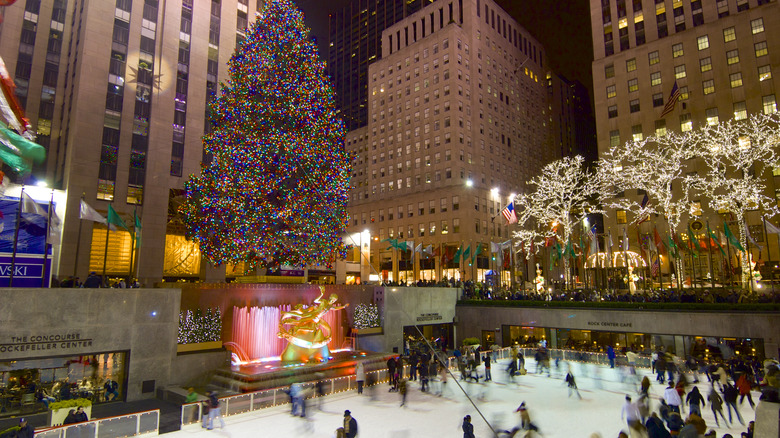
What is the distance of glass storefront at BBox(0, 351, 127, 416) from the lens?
17.1 metres

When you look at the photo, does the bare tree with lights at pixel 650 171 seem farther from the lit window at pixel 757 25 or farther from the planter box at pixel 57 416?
the planter box at pixel 57 416

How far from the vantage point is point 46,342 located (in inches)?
693

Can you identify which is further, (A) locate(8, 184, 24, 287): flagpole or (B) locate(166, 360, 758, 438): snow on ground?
(A) locate(8, 184, 24, 287): flagpole

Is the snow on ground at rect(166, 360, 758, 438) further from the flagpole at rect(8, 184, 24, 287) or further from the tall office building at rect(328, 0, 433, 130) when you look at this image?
the tall office building at rect(328, 0, 433, 130)

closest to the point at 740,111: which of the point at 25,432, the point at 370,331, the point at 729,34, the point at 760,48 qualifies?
the point at 760,48

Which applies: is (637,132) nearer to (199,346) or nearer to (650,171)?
(650,171)

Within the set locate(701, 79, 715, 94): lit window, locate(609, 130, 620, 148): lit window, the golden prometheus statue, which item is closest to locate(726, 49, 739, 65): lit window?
locate(701, 79, 715, 94): lit window

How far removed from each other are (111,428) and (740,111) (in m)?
62.8

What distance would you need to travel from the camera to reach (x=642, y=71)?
58594 millimetres

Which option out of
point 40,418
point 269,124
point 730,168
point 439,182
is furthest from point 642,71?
point 40,418

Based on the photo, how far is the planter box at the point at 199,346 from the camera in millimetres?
21734

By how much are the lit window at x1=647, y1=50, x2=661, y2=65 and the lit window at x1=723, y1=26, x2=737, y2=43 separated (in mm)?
6792

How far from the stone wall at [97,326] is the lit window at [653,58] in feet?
200

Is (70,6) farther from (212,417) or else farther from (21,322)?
(212,417)
